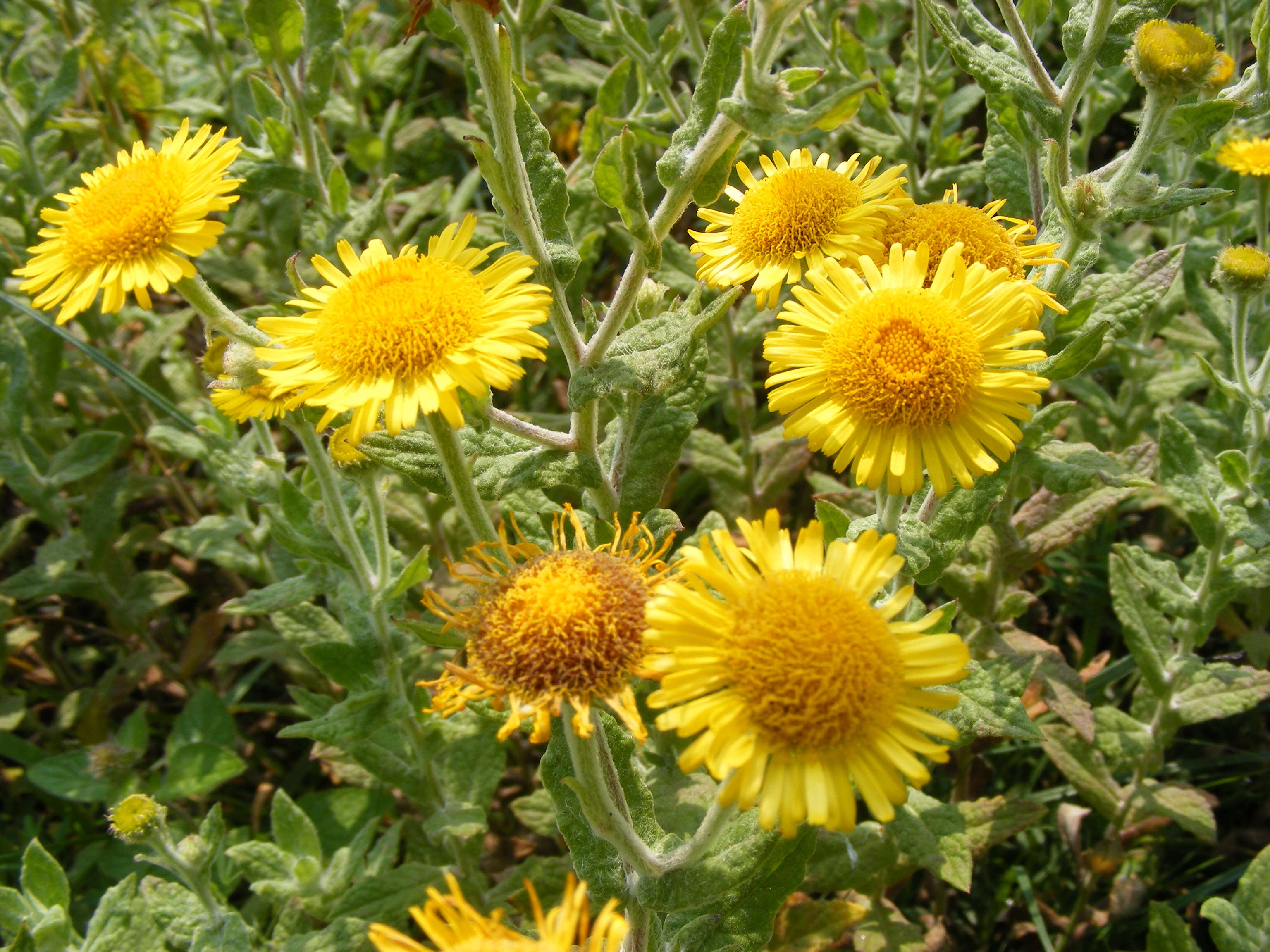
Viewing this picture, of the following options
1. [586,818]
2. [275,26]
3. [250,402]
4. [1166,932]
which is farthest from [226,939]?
[275,26]

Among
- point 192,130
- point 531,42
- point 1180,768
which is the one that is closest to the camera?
point 1180,768

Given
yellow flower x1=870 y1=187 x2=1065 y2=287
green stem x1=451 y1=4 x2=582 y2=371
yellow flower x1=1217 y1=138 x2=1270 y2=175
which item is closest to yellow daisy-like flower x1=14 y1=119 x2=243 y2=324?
green stem x1=451 y1=4 x2=582 y2=371

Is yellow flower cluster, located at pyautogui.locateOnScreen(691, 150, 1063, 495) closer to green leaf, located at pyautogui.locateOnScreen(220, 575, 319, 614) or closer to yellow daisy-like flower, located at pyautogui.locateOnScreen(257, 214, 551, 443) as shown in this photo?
yellow daisy-like flower, located at pyautogui.locateOnScreen(257, 214, 551, 443)

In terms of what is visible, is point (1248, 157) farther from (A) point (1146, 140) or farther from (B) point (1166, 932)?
(B) point (1166, 932)

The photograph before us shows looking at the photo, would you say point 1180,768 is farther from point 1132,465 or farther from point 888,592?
point 888,592

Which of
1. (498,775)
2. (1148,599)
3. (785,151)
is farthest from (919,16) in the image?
(498,775)
